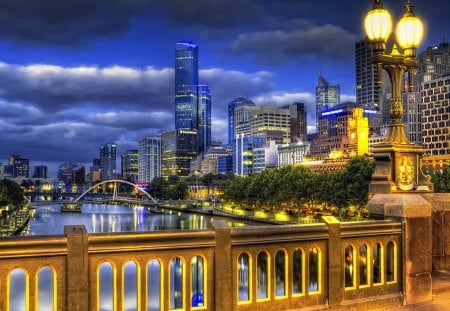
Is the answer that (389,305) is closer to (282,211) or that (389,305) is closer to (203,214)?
(282,211)

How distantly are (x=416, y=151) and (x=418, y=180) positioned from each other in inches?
27.4

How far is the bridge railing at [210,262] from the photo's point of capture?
26.3 ft

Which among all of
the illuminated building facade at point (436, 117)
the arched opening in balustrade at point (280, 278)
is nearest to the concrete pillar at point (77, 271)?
the arched opening in balustrade at point (280, 278)

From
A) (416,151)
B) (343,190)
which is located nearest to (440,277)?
(416,151)

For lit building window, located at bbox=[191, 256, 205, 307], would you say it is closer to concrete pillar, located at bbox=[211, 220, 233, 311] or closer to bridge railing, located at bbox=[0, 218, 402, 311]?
bridge railing, located at bbox=[0, 218, 402, 311]

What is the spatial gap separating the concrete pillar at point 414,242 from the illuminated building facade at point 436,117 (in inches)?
6507

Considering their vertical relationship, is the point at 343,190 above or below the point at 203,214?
above

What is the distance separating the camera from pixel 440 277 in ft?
42.3

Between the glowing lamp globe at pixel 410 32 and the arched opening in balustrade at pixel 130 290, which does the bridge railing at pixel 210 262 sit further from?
the arched opening in balustrade at pixel 130 290

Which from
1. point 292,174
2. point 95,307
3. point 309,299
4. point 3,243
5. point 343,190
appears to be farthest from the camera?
point 292,174

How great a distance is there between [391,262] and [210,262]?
474 centimetres

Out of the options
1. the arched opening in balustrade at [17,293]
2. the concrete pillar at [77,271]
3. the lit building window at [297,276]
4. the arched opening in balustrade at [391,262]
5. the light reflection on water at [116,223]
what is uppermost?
the concrete pillar at [77,271]

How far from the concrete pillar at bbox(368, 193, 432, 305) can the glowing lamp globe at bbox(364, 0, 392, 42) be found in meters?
3.66

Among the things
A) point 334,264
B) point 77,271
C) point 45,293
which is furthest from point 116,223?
point 77,271
